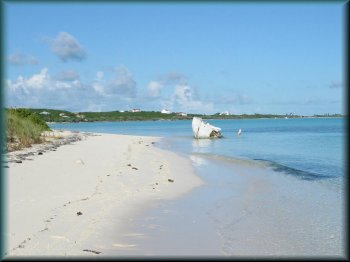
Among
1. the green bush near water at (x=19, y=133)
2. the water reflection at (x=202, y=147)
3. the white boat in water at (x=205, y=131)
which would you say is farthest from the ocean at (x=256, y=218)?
the white boat in water at (x=205, y=131)

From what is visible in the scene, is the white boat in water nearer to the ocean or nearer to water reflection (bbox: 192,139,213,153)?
water reflection (bbox: 192,139,213,153)

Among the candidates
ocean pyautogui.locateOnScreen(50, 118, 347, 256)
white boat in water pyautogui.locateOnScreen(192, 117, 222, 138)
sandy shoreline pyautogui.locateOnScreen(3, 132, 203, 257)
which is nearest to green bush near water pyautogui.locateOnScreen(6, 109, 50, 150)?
sandy shoreline pyautogui.locateOnScreen(3, 132, 203, 257)

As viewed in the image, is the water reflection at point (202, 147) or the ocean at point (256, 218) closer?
the ocean at point (256, 218)

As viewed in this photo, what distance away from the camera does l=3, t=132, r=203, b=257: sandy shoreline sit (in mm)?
8398

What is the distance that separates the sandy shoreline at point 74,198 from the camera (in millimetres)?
8398

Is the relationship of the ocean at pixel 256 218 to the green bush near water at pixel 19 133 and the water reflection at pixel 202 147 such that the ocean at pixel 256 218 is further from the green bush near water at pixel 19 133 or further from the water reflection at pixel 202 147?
the water reflection at pixel 202 147

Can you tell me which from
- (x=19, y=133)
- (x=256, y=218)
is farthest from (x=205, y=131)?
(x=256, y=218)

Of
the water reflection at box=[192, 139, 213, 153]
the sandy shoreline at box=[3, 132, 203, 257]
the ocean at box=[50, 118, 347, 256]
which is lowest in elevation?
the water reflection at box=[192, 139, 213, 153]

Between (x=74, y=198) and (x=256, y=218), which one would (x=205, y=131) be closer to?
(x=74, y=198)

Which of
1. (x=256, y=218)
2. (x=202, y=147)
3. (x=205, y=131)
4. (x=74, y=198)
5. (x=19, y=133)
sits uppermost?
(x=19, y=133)

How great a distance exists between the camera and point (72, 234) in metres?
9.00

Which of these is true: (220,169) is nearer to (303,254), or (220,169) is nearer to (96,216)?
(96,216)

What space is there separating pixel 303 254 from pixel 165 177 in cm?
1105

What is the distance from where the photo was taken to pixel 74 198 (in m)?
12.8
